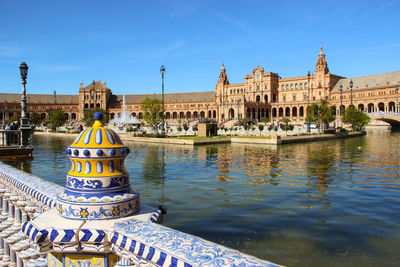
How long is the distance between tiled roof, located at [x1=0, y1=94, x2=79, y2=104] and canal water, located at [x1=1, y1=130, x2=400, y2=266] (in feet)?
400

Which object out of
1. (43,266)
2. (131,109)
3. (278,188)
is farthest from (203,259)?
(131,109)

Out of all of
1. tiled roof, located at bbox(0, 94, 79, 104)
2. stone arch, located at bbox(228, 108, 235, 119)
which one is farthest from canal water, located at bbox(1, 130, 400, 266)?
tiled roof, located at bbox(0, 94, 79, 104)

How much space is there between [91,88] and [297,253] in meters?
124

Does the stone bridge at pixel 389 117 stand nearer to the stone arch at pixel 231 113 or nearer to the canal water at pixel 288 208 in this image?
the stone arch at pixel 231 113

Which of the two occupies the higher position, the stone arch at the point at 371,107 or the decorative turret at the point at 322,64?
the decorative turret at the point at 322,64

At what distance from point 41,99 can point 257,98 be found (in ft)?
276

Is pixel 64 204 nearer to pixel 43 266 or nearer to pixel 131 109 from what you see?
pixel 43 266

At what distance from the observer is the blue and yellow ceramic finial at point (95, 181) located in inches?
112

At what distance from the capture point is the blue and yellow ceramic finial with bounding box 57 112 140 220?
112 inches

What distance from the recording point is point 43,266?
10.0 ft

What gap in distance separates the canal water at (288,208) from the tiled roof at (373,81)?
82.6 meters

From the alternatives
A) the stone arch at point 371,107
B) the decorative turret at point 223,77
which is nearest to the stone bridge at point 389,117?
the stone arch at point 371,107

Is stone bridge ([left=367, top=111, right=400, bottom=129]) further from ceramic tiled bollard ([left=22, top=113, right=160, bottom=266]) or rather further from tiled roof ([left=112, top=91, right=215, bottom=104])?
ceramic tiled bollard ([left=22, top=113, right=160, bottom=266])

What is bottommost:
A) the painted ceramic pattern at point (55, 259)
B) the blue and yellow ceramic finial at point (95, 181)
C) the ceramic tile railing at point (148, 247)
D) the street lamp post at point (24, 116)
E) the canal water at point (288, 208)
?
the canal water at point (288, 208)
